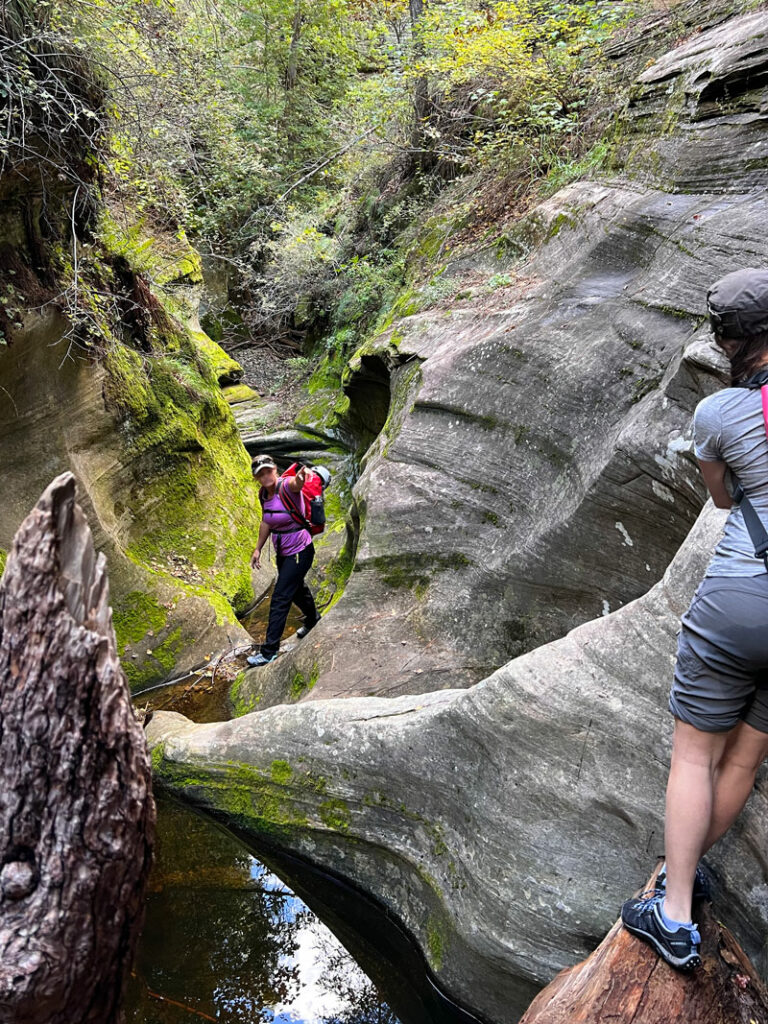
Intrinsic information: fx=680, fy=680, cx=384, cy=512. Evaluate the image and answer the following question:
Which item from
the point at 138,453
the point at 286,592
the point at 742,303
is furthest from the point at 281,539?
the point at 742,303

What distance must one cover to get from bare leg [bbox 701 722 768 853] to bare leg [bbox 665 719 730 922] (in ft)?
0.12

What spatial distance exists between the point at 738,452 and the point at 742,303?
1.60 ft

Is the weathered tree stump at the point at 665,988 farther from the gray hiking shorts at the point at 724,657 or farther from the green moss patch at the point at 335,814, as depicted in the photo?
the green moss patch at the point at 335,814

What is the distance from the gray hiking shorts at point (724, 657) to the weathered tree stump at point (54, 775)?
1.87 metres

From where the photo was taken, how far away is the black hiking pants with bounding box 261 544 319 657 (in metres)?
7.17

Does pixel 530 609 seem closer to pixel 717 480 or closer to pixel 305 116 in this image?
pixel 717 480

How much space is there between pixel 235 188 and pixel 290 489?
41.5 feet

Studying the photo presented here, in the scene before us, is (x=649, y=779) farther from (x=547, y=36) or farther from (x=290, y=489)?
(x=547, y=36)

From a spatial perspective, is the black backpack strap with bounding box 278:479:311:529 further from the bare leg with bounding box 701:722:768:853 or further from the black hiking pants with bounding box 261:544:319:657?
the bare leg with bounding box 701:722:768:853

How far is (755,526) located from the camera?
2.25 meters

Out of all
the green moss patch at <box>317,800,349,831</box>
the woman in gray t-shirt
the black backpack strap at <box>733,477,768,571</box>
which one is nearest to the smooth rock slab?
the green moss patch at <box>317,800,349,831</box>

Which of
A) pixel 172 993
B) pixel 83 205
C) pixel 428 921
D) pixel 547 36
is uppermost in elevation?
pixel 547 36

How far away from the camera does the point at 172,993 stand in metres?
3.82

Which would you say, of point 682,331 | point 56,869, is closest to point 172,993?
point 56,869
